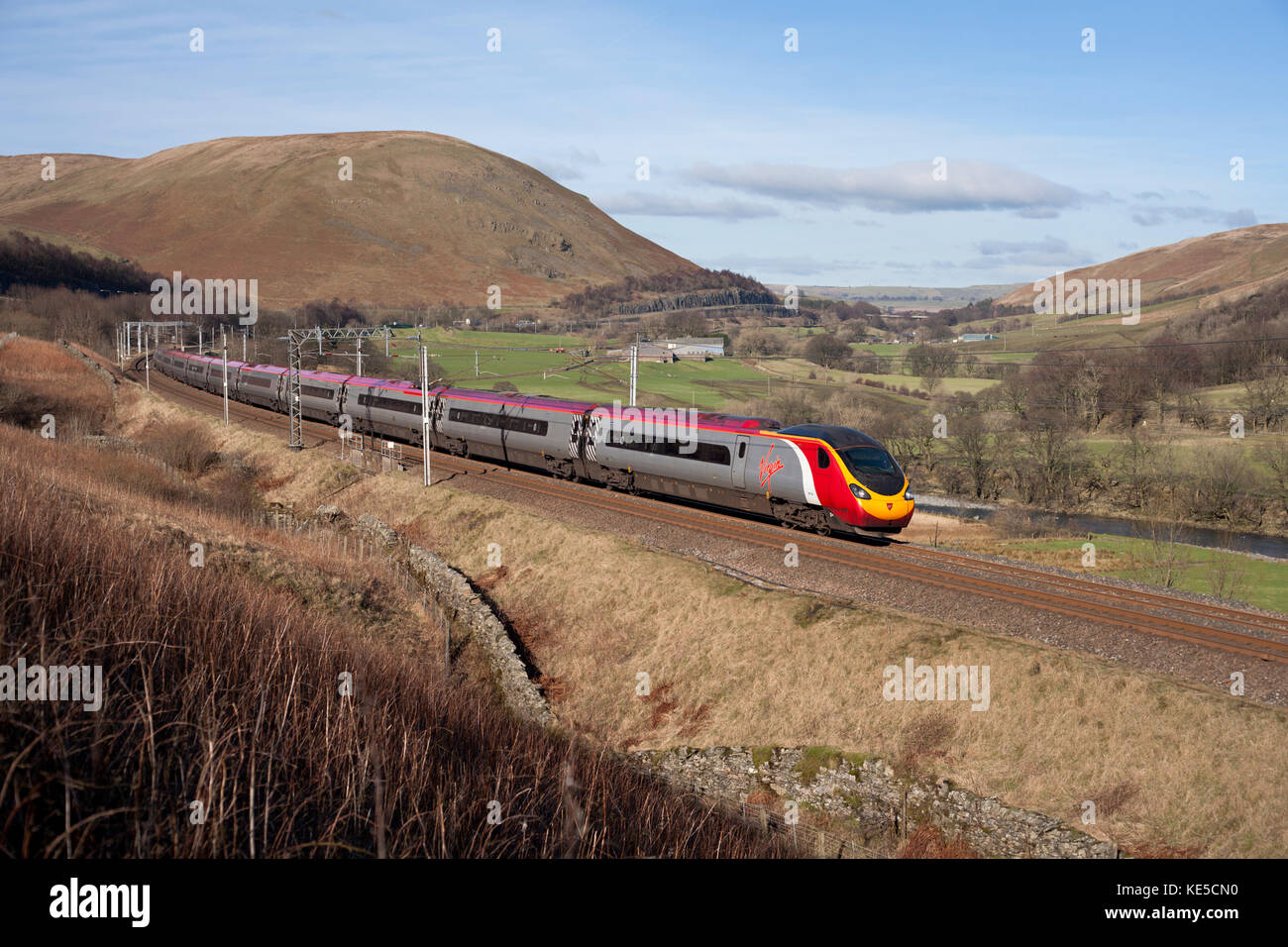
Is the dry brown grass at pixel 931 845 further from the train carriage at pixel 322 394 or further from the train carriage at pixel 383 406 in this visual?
the train carriage at pixel 322 394

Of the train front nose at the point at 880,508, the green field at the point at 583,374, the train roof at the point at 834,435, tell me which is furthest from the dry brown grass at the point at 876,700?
the green field at the point at 583,374

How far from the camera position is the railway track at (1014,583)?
18.0 meters

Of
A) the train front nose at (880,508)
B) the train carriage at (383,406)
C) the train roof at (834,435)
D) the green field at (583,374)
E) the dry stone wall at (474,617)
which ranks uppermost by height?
the green field at (583,374)

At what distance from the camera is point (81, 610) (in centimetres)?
645

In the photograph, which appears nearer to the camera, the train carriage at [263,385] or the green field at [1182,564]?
the green field at [1182,564]

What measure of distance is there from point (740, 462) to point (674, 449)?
12.0 feet

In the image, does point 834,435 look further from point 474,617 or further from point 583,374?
point 583,374

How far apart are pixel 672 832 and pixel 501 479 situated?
1249 inches

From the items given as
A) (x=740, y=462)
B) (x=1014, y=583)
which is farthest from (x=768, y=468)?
(x=1014, y=583)

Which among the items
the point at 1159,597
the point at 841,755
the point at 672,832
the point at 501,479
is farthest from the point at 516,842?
the point at 501,479

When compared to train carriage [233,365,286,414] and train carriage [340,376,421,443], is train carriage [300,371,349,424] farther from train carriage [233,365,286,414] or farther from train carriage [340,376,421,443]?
train carriage [233,365,286,414]

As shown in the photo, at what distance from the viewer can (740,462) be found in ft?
89.5

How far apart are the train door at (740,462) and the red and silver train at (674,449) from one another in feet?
0.12
